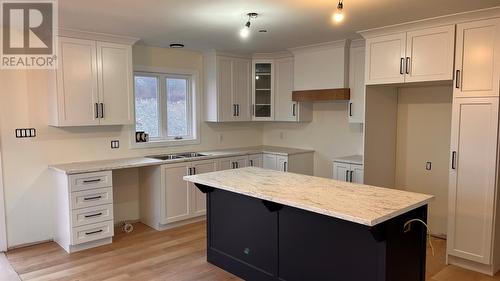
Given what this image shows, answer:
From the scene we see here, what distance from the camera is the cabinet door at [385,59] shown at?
3879 mm

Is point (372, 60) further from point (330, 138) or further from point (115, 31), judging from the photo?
point (115, 31)

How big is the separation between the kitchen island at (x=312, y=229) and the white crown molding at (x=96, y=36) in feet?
6.62

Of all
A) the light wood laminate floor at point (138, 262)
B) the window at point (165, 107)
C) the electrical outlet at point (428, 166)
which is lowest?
the light wood laminate floor at point (138, 262)

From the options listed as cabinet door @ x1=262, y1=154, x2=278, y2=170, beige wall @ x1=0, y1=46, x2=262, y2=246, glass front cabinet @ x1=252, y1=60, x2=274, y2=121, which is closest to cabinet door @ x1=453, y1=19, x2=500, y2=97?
cabinet door @ x1=262, y1=154, x2=278, y2=170

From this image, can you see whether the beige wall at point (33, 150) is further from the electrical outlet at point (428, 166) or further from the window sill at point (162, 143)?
the electrical outlet at point (428, 166)

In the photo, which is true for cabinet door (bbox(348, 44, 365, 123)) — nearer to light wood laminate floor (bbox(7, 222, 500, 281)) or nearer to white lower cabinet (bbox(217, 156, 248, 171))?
white lower cabinet (bbox(217, 156, 248, 171))

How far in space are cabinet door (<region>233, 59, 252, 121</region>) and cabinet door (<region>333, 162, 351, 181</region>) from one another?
5.46 ft

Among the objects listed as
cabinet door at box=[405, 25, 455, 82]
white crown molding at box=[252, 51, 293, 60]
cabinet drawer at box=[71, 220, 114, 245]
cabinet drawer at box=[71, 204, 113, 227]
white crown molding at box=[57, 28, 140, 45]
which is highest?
white crown molding at box=[252, 51, 293, 60]

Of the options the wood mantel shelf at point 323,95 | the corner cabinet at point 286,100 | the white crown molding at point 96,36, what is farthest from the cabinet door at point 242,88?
the white crown molding at point 96,36

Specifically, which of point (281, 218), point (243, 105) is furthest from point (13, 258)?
point (243, 105)

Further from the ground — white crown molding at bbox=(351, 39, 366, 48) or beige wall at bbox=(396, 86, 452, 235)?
white crown molding at bbox=(351, 39, 366, 48)

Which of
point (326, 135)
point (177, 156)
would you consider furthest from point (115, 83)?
point (326, 135)

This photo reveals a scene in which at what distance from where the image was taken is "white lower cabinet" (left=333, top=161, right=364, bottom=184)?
4.59 meters

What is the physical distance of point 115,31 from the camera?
4074 millimetres
